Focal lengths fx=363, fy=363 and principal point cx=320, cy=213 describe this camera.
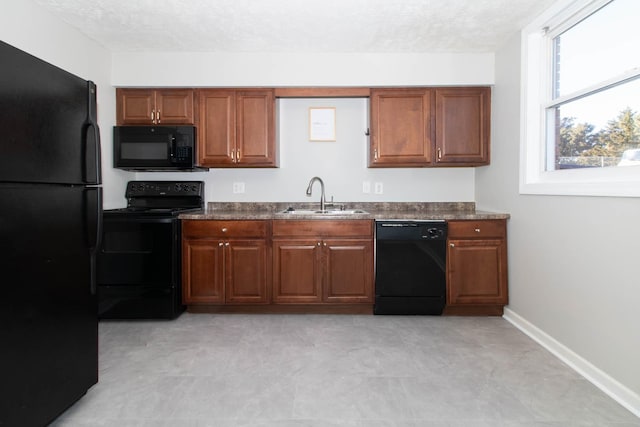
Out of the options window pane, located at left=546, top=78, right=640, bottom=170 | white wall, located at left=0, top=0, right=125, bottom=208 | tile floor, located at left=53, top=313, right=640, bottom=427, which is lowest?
tile floor, located at left=53, top=313, right=640, bottom=427

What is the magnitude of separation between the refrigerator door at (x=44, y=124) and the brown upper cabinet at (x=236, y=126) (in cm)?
152

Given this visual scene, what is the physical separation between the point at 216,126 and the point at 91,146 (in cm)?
164

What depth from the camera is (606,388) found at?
6.25 feet

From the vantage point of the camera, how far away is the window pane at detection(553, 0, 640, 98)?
1891 millimetres

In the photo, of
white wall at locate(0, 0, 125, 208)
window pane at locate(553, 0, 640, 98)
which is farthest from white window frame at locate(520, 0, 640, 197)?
white wall at locate(0, 0, 125, 208)

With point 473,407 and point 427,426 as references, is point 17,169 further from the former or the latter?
point 473,407

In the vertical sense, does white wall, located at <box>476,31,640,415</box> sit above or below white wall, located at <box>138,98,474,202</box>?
below

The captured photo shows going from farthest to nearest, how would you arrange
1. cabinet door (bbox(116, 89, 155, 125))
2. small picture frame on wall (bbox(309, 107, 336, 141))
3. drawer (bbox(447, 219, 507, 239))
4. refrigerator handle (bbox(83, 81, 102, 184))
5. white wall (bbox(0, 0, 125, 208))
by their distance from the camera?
small picture frame on wall (bbox(309, 107, 336, 141))
cabinet door (bbox(116, 89, 155, 125))
drawer (bbox(447, 219, 507, 239))
white wall (bbox(0, 0, 125, 208))
refrigerator handle (bbox(83, 81, 102, 184))

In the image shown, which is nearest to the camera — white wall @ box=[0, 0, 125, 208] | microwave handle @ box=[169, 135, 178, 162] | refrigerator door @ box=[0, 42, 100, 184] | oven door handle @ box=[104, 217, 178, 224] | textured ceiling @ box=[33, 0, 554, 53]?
refrigerator door @ box=[0, 42, 100, 184]

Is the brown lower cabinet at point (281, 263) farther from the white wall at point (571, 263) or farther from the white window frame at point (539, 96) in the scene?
the white window frame at point (539, 96)

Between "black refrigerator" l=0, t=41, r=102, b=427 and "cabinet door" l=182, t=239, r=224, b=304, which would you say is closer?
"black refrigerator" l=0, t=41, r=102, b=427

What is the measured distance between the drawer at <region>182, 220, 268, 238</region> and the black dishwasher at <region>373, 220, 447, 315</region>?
0.99m

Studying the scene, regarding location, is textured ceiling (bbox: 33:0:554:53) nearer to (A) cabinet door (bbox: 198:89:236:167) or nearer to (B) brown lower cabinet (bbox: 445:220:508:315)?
(A) cabinet door (bbox: 198:89:236:167)

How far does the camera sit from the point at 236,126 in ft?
10.7
